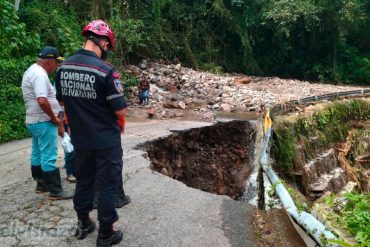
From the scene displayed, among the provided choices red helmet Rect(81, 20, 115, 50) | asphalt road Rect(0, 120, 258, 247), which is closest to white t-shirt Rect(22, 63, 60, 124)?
asphalt road Rect(0, 120, 258, 247)

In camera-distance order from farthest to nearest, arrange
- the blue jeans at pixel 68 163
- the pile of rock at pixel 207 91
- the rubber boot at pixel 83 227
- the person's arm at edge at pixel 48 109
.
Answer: the pile of rock at pixel 207 91 → the blue jeans at pixel 68 163 → the person's arm at edge at pixel 48 109 → the rubber boot at pixel 83 227

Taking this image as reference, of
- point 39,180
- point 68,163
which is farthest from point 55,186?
point 68,163

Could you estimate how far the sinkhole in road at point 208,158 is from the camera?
9.19 metres

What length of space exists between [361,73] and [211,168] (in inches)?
849

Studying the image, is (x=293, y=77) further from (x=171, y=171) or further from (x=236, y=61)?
(x=171, y=171)

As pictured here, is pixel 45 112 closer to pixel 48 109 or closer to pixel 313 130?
pixel 48 109

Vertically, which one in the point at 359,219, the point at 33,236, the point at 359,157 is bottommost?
the point at 359,157

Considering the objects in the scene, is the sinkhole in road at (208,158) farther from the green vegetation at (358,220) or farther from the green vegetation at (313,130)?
the green vegetation at (358,220)

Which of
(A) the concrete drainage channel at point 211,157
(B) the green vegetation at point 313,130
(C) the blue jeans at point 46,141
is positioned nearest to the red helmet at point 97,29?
(C) the blue jeans at point 46,141

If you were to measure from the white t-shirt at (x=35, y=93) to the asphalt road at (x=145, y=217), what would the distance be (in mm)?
1157

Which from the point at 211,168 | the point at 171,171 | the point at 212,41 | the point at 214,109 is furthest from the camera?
the point at 212,41

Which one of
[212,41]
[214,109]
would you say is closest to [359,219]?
[214,109]

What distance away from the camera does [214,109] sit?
16469 mm

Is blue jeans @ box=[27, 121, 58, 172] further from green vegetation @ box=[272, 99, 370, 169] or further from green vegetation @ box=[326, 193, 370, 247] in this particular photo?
green vegetation @ box=[272, 99, 370, 169]
